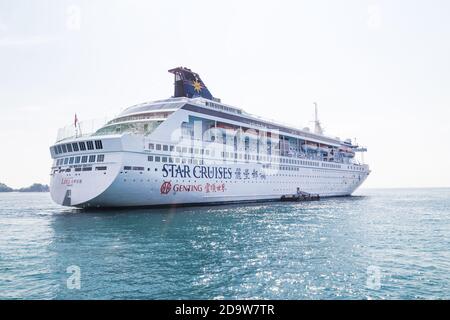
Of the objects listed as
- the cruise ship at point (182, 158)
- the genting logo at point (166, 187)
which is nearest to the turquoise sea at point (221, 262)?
the cruise ship at point (182, 158)

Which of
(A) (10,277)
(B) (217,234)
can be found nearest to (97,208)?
(B) (217,234)

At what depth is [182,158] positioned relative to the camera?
3425 centimetres

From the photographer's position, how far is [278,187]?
165 ft

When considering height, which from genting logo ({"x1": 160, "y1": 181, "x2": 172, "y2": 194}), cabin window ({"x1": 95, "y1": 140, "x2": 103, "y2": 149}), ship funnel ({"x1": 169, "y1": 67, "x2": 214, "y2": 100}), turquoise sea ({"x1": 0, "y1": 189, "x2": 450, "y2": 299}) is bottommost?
turquoise sea ({"x1": 0, "y1": 189, "x2": 450, "y2": 299})

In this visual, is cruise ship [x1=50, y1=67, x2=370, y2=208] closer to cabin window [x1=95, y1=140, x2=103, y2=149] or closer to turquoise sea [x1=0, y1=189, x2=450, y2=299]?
cabin window [x1=95, y1=140, x2=103, y2=149]

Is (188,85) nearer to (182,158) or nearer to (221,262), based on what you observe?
(182,158)

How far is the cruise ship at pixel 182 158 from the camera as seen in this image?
96.6ft

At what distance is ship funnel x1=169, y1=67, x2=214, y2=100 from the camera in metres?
44.8

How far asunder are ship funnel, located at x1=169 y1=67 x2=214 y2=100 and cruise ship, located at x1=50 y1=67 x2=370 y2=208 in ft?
0.50

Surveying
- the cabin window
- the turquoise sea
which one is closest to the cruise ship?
the cabin window

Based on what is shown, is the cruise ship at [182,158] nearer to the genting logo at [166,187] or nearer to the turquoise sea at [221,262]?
the genting logo at [166,187]

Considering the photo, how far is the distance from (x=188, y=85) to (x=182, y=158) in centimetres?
1539

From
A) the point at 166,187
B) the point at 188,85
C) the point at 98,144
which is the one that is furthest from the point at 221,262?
the point at 188,85

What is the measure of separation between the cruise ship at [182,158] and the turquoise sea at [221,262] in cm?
774
